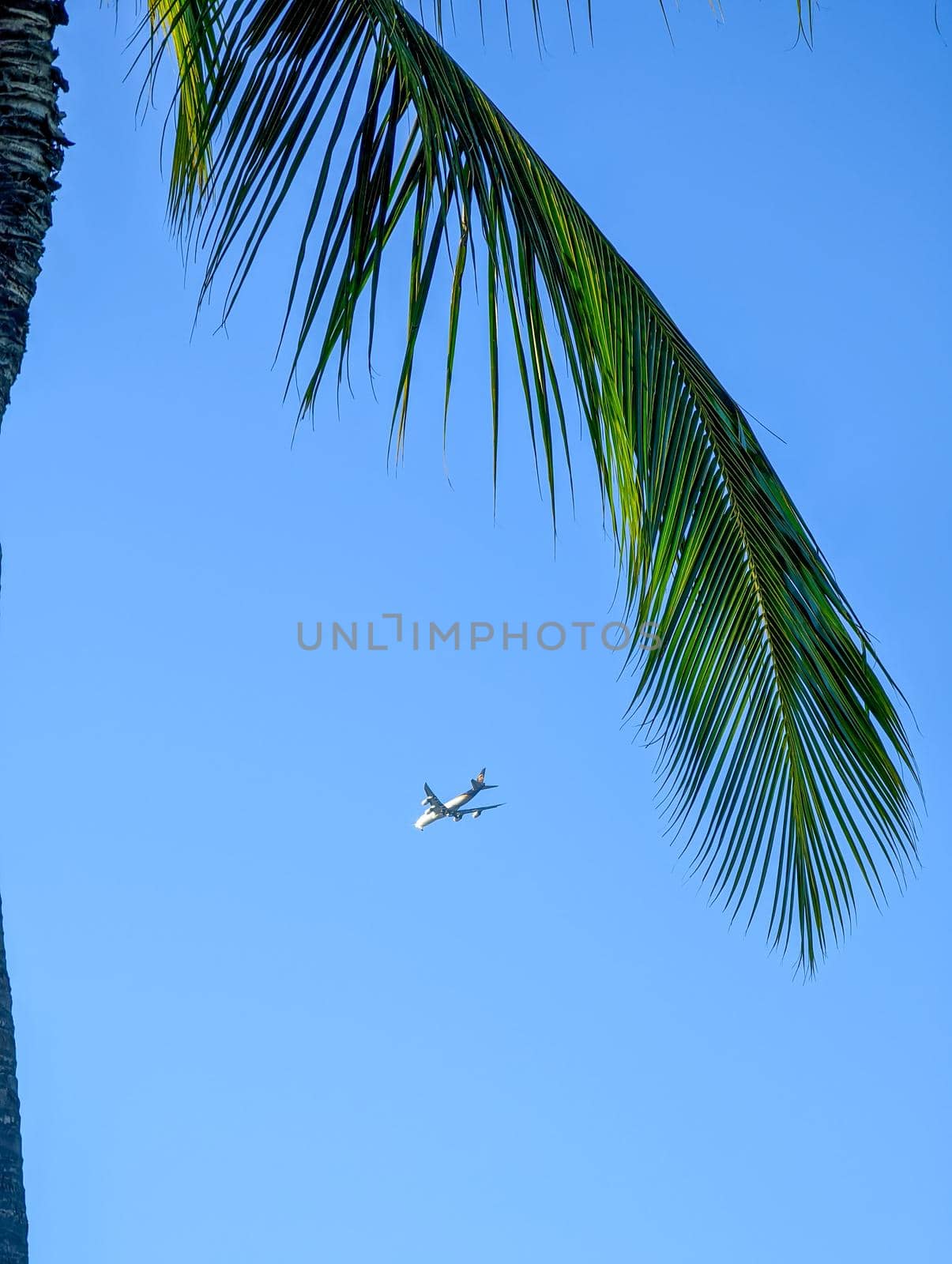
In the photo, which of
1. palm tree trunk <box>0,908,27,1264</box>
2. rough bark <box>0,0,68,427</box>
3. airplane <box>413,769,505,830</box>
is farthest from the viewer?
airplane <box>413,769,505,830</box>

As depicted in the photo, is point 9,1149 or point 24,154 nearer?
point 9,1149

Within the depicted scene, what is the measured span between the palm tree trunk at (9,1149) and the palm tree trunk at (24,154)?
4.08ft

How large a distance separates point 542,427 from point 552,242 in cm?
49

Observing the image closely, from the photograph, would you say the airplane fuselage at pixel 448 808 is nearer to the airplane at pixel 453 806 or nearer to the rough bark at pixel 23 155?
the airplane at pixel 453 806

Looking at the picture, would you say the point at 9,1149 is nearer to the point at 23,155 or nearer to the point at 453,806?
the point at 23,155

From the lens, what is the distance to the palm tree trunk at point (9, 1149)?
2.43m

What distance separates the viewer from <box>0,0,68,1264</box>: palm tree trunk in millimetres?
2918

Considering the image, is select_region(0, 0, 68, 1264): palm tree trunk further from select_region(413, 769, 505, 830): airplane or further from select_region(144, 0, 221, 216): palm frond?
select_region(413, 769, 505, 830): airplane

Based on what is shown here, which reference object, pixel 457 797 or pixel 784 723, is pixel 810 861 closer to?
pixel 784 723

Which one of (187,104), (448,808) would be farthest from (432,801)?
(187,104)

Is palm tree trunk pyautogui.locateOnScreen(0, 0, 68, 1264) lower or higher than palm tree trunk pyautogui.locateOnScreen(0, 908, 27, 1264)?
higher

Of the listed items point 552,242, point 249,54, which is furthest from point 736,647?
point 249,54

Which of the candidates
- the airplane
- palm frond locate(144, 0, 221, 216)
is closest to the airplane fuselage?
the airplane

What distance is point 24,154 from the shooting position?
116 inches
